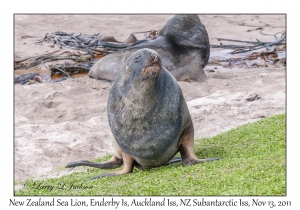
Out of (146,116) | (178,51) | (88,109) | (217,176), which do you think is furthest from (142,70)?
(178,51)

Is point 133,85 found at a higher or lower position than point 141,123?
higher

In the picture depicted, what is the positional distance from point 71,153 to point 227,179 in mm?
3261

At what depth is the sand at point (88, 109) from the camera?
26.0 ft

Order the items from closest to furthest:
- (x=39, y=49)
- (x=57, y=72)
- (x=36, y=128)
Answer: (x=36, y=128) → (x=57, y=72) → (x=39, y=49)

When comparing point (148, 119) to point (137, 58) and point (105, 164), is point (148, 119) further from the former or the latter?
point (105, 164)

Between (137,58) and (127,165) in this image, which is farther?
(127,165)

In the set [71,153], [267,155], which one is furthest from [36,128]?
[267,155]

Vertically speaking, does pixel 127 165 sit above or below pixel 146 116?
below

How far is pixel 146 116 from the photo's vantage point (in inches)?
231

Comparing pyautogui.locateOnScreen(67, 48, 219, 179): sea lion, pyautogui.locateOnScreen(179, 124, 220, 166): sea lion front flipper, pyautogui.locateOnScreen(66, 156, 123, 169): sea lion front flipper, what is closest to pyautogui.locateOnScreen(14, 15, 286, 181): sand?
pyautogui.locateOnScreen(66, 156, 123, 169): sea lion front flipper

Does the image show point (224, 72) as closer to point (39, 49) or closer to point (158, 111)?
point (39, 49)

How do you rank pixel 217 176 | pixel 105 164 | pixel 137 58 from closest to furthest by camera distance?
pixel 217 176, pixel 137 58, pixel 105 164

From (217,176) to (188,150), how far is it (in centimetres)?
90

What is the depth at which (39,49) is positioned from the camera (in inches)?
Answer: 541
